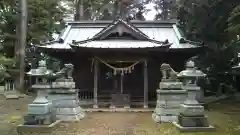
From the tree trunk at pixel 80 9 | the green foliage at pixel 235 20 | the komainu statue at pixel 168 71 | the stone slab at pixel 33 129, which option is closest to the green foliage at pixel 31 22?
the tree trunk at pixel 80 9

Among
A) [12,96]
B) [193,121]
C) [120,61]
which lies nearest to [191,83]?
[193,121]

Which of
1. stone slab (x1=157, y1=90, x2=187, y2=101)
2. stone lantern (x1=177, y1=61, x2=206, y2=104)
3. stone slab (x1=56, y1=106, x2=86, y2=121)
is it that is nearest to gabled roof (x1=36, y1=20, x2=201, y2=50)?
stone slab (x1=56, y1=106, x2=86, y2=121)

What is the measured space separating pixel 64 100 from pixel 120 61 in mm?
5705

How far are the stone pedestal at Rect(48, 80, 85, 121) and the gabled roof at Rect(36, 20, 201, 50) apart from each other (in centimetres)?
503

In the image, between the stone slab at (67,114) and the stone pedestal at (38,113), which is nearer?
the stone pedestal at (38,113)

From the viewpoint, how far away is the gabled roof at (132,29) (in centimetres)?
1869

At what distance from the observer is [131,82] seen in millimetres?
19625

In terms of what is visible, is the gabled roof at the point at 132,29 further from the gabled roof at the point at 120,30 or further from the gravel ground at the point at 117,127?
the gravel ground at the point at 117,127

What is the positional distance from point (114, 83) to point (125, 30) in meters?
3.48

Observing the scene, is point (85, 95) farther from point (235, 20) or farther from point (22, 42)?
point (235, 20)

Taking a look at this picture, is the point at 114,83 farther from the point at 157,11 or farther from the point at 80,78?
the point at 157,11

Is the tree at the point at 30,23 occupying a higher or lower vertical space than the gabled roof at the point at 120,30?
higher

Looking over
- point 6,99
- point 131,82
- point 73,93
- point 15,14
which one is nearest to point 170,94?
point 73,93

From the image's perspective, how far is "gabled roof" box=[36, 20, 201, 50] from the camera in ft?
61.3
